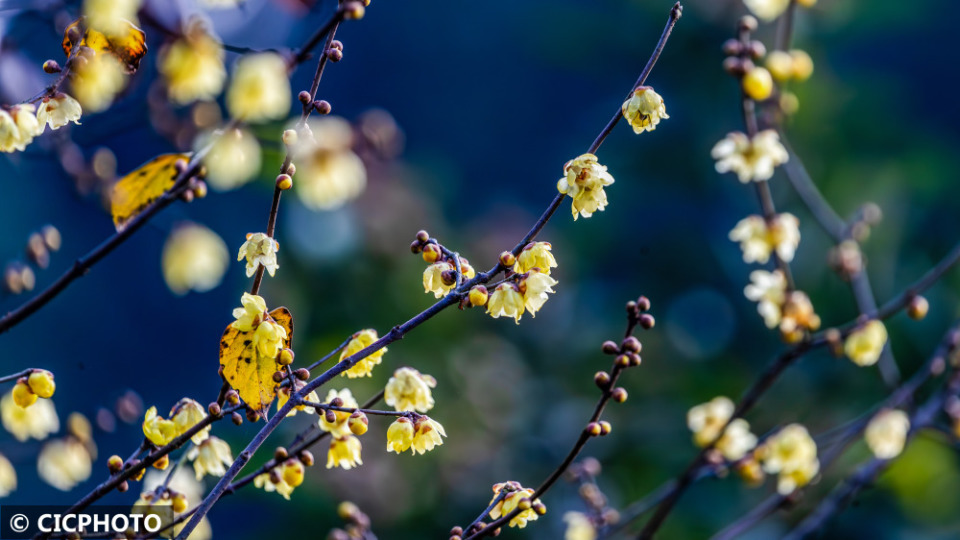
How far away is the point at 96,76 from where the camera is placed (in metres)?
0.70

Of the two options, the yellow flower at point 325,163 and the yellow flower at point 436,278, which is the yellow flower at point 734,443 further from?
the yellow flower at point 325,163

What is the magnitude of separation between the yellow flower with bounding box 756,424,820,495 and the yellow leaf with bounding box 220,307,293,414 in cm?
86

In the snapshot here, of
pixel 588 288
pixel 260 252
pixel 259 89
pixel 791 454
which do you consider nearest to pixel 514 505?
pixel 260 252

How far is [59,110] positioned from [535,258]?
1.47 ft

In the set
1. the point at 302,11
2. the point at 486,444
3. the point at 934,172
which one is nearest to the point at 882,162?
the point at 934,172

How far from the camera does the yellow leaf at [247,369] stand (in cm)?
68

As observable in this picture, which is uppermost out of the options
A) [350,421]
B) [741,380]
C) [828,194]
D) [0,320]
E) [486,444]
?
[828,194]

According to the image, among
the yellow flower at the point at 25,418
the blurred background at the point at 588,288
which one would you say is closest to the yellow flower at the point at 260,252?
the yellow flower at the point at 25,418

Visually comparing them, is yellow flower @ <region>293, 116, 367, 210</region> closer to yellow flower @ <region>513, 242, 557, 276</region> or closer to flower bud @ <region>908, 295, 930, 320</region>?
yellow flower @ <region>513, 242, 557, 276</region>

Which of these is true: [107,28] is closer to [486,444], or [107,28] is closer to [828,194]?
[486,444]

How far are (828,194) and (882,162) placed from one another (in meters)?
0.39

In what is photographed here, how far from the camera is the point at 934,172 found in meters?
3.54

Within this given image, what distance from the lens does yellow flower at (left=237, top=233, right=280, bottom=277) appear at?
2.31 ft

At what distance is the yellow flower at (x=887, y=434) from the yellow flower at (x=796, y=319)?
269mm
